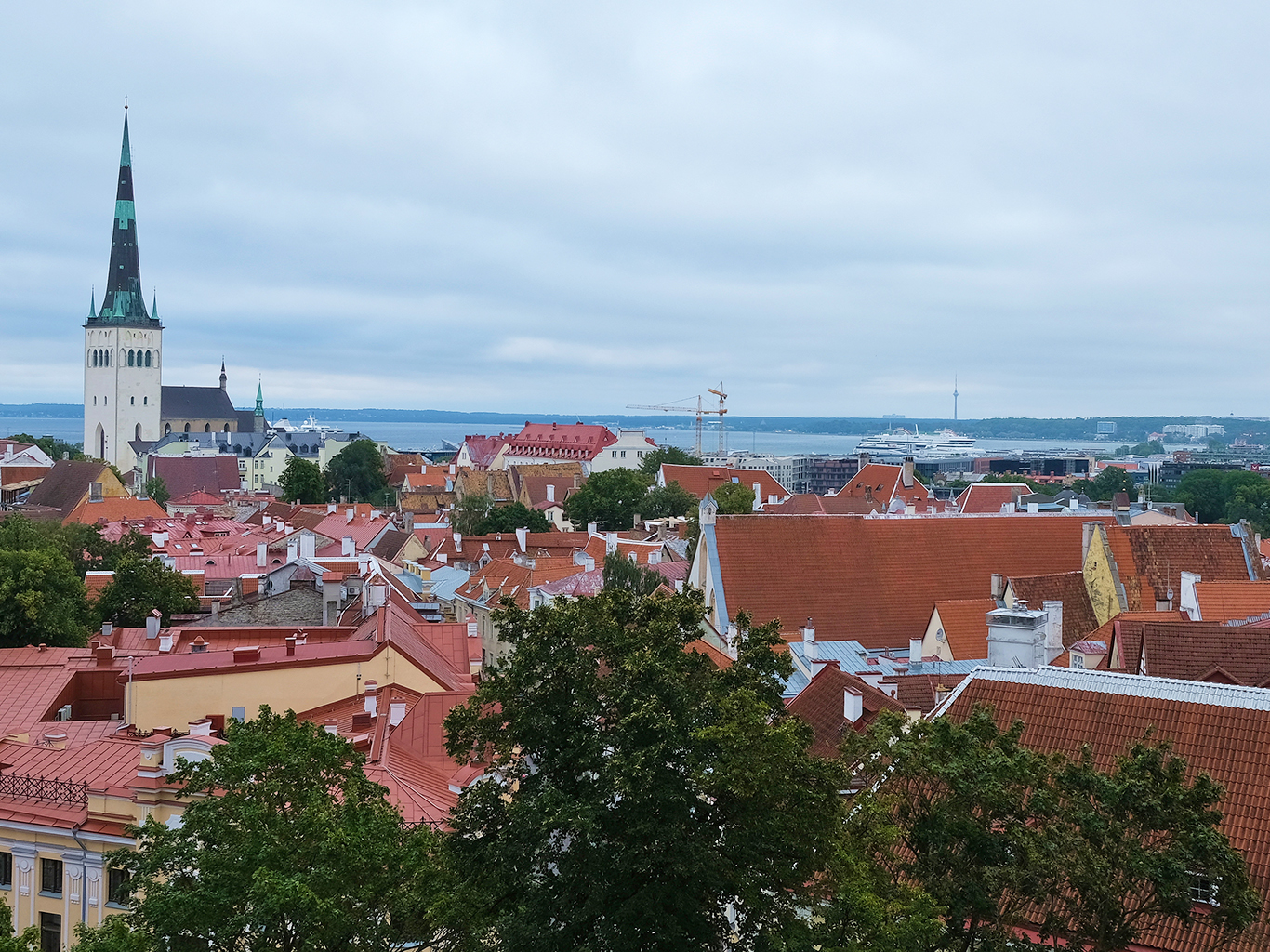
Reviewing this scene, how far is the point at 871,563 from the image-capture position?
47.7 metres

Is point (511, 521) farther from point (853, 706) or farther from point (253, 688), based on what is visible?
point (853, 706)

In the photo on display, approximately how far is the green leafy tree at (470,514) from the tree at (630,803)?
79932mm

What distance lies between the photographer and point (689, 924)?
14031 millimetres

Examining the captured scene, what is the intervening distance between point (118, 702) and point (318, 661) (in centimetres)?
530

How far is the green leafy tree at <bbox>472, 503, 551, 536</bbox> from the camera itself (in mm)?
95875

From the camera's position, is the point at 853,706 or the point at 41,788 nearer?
the point at 41,788

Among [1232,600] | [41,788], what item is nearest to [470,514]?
[1232,600]

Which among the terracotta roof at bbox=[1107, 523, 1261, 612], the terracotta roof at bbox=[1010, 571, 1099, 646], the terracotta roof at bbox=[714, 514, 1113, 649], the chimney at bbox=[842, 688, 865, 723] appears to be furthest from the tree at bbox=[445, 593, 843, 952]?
the terracotta roof at bbox=[1107, 523, 1261, 612]

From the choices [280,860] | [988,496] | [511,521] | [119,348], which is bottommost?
[511,521]

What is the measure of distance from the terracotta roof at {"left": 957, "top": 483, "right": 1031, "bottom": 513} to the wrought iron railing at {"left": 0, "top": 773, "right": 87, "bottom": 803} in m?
70.9

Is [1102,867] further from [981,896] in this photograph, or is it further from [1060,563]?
[1060,563]

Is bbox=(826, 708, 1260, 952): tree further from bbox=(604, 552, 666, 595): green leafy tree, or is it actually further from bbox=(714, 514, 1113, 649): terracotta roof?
bbox=(604, 552, 666, 595): green leafy tree

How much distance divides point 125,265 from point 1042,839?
198m

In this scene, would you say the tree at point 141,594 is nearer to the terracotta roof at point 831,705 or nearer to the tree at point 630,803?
the terracotta roof at point 831,705
